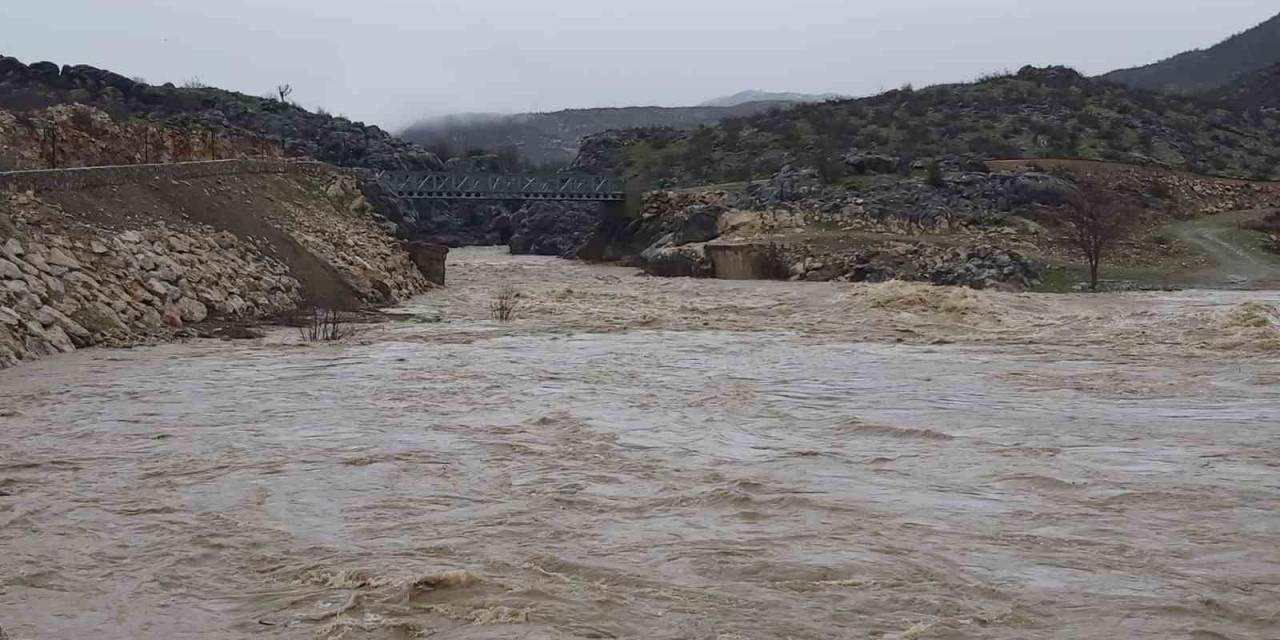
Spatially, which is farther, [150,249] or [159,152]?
[159,152]

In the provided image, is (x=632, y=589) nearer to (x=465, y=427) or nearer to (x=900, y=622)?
(x=900, y=622)

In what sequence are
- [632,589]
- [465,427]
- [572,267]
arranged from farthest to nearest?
[572,267] → [465,427] → [632,589]

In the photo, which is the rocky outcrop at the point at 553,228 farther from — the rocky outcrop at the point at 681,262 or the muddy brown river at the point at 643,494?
the muddy brown river at the point at 643,494

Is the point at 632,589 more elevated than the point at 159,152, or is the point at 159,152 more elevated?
the point at 159,152

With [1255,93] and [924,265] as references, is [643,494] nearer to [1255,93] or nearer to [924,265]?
[924,265]

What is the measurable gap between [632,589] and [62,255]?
15834 millimetres

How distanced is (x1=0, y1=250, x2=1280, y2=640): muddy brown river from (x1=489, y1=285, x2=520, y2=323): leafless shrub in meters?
6.18

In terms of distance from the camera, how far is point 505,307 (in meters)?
25.7

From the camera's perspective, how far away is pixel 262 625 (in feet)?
20.4

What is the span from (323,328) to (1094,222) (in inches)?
868

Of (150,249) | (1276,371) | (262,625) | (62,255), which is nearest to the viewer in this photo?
(262,625)

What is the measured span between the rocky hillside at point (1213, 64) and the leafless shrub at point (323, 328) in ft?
378

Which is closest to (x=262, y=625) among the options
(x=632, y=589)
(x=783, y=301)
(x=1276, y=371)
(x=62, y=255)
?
(x=632, y=589)

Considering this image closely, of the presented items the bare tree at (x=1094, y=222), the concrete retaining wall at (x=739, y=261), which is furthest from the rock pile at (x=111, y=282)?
the bare tree at (x=1094, y=222)
